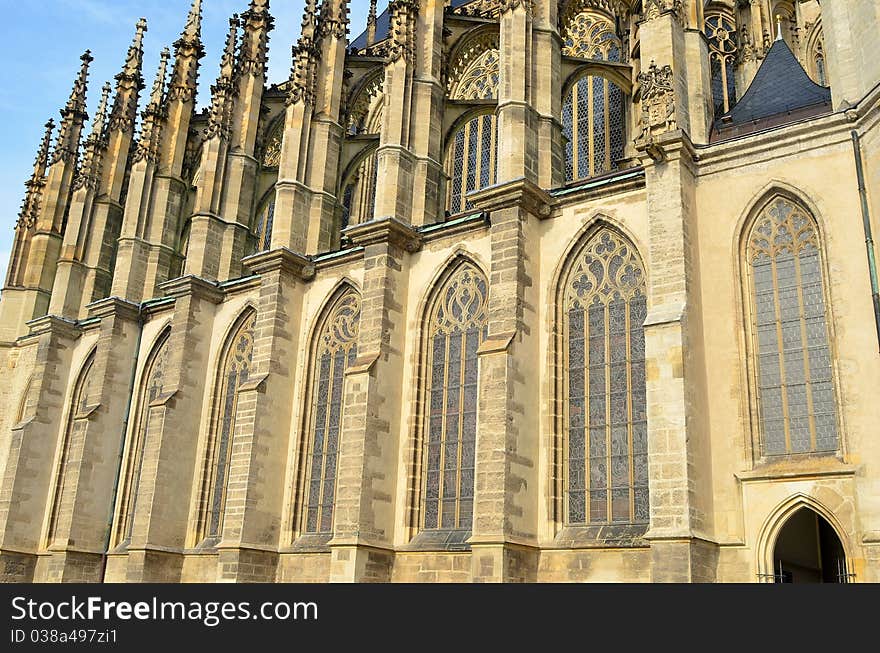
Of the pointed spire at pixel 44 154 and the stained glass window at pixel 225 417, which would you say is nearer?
the stained glass window at pixel 225 417

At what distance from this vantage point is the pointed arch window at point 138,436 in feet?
75.2

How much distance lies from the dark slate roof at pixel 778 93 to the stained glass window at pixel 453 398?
575 centimetres

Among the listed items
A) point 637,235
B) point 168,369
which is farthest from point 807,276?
point 168,369

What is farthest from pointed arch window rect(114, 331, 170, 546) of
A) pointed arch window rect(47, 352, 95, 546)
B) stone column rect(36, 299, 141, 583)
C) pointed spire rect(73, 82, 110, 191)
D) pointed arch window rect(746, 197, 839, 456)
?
pointed arch window rect(746, 197, 839, 456)

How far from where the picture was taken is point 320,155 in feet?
70.5

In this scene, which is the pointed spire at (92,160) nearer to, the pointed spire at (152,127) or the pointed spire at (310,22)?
the pointed spire at (152,127)

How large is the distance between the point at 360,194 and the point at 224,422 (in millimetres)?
7389

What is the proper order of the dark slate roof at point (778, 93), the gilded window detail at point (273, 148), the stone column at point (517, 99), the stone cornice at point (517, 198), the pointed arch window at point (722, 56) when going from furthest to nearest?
the gilded window detail at point (273, 148)
the pointed arch window at point (722, 56)
the stone column at point (517, 99)
the stone cornice at point (517, 198)
the dark slate roof at point (778, 93)

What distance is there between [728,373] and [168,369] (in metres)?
13.8

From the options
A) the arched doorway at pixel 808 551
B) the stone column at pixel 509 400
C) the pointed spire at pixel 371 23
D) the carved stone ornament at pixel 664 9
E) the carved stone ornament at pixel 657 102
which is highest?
the pointed spire at pixel 371 23

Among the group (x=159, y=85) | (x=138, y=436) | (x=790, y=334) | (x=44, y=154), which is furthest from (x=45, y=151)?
(x=790, y=334)

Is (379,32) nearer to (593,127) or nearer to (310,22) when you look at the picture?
(310,22)

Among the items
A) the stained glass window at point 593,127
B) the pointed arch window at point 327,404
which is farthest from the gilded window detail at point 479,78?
the pointed arch window at point 327,404
